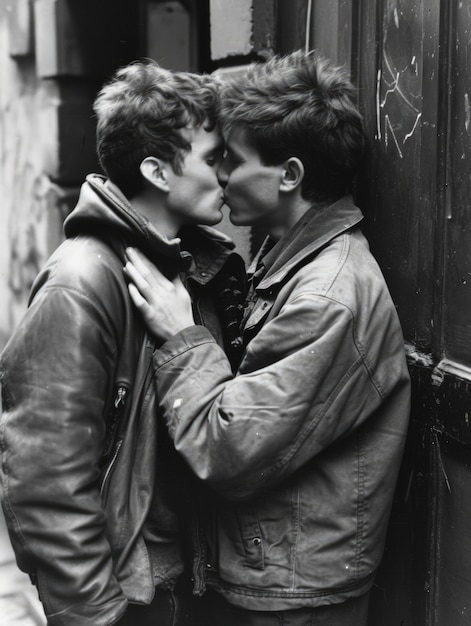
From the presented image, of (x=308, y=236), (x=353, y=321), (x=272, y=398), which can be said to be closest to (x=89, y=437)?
(x=272, y=398)

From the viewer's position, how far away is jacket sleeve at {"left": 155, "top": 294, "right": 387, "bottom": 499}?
222 cm

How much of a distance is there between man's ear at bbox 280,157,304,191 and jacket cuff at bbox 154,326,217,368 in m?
0.54

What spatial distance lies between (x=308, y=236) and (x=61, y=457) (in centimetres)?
91

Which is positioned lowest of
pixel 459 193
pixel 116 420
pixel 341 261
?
pixel 116 420

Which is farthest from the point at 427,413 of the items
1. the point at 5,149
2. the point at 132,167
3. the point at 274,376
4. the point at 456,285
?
the point at 5,149

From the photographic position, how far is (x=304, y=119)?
2.60 m

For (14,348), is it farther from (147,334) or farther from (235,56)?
(235,56)

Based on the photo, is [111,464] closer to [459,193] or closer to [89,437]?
[89,437]

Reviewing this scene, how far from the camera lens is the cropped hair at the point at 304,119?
2.62 meters

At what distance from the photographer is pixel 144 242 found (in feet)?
8.11

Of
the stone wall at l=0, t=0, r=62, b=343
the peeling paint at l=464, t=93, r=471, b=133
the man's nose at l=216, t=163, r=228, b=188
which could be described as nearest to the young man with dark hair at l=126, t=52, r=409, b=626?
the man's nose at l=216, t=163, r=228, b=188

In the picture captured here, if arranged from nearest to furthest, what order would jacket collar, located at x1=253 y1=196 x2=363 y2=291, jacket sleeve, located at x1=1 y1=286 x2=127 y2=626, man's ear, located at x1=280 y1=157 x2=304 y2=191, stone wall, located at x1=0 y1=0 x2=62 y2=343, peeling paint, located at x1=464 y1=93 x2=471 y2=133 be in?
jacket sleeve, located at x1=1 y1=286 x2=127 y2=626
peeling paint, located at x1=464 y1=93 x2=471 y2=133
jacket collar, located at x1=253 y1=196 x2=363 y2=291
man's ear, located at x1=280 y1=157 x2=304 y2=191
stone wall, located at x1=0 y1=0 x2=62 y2=343

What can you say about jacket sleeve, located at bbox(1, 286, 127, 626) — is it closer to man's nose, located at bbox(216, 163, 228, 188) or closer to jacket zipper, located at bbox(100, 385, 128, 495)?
jacket zipper, located at bbox(100, 385, 128, 495)

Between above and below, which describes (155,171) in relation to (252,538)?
above
